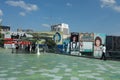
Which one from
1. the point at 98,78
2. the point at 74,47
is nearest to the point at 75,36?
the point at 74,47

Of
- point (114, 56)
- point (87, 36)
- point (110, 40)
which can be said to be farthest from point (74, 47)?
point (87, 36)

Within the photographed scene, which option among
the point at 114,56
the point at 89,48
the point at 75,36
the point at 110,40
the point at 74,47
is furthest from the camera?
the point at 75,36

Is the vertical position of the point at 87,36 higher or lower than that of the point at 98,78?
higher

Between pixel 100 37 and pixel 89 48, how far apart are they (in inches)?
272

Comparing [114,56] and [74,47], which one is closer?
[114,56]

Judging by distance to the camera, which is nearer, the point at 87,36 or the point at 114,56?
the point at 114,56

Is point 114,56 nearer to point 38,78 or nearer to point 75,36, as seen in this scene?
point 38,78

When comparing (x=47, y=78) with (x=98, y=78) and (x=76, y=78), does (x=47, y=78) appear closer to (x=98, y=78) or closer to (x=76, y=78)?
(x=76, y=78)

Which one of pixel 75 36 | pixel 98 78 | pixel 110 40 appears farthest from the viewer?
pixel 75 36

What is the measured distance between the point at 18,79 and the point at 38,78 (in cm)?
95

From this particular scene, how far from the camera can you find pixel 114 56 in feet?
96.9

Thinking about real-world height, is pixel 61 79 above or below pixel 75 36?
below

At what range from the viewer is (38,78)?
Answer: 12.8 m

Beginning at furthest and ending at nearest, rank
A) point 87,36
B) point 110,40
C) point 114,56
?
1. point 87,36
2. point 110,40
3. point 114,56
